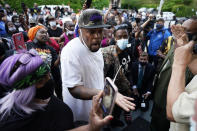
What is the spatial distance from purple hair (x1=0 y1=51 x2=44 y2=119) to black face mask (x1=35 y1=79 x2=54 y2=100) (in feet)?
0.25

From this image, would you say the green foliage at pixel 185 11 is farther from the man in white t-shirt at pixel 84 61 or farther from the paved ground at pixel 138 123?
the man in white t-shirt at pixel 84 61

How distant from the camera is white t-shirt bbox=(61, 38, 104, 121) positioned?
164 cm

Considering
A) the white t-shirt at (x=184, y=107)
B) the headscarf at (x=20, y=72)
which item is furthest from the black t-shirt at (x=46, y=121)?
the white t-shirt at (x=184, y=107)

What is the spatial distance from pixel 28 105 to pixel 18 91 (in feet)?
0.43

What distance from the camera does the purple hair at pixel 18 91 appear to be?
113 centimetres

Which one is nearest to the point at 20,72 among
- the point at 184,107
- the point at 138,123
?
the point at 184,107

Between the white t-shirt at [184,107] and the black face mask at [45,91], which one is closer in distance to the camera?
the white t-shirt at [184,107]

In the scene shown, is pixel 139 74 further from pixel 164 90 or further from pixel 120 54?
pixel 164 90

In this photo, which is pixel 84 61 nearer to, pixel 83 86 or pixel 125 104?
pixel 83 86

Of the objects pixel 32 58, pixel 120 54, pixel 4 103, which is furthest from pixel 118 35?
pixel 4 103

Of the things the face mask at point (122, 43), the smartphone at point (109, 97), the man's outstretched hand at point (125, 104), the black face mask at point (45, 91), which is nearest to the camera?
the smartphone at point (109, 97)

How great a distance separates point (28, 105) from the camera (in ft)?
3.84

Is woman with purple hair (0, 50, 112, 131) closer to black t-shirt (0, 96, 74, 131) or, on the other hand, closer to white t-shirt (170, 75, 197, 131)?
black t-shirt (0, 96, 74, 131)

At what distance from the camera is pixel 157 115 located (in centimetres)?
237
